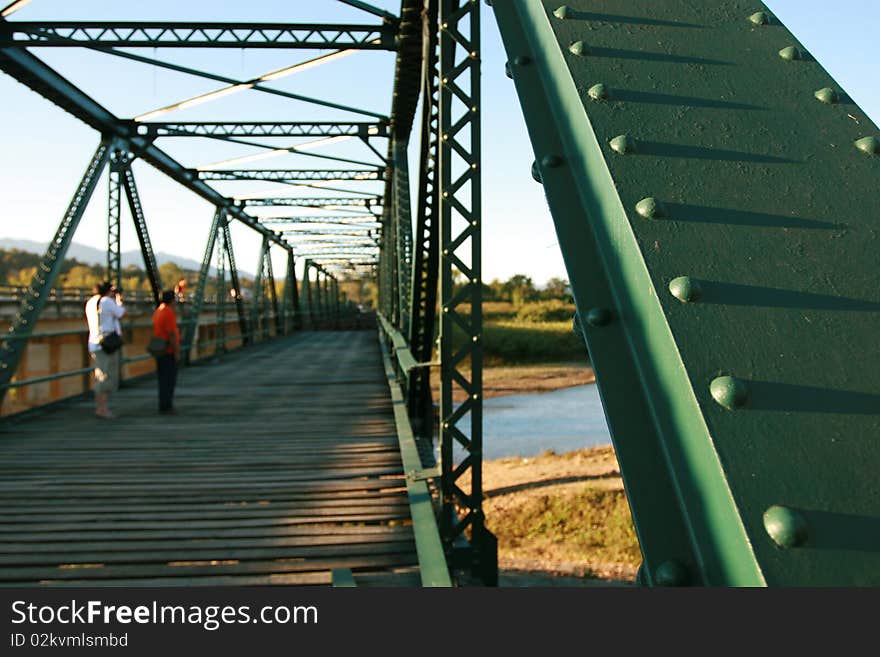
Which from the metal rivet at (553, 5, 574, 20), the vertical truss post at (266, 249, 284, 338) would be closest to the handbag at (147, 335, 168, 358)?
the metal rivet at (553, 5, 574, 20)

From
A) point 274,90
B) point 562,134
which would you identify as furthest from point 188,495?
point 274,90

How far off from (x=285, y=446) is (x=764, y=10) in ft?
18.9

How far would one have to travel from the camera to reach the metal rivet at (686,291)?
1.23 metres

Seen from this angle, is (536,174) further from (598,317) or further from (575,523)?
(575,523)

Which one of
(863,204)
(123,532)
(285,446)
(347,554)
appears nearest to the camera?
(863,204)

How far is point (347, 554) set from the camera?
13.0 feet

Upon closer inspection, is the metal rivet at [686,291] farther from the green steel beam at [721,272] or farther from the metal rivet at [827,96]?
the metal rivet at [827,96]

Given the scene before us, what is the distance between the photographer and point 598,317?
139 cm

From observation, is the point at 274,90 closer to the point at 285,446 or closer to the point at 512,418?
the point at 285,446

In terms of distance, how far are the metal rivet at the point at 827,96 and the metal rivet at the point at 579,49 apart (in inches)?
21.2

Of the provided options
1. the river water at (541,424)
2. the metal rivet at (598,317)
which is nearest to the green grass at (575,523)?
the river water at (541,424)

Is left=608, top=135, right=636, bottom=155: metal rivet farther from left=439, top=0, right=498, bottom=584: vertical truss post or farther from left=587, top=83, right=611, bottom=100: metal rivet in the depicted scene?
left=439, top=0, right=498, bottom=584: vertical truss post

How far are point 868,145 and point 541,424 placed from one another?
2779 centimetres

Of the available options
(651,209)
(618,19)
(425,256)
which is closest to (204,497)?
(425,256)
